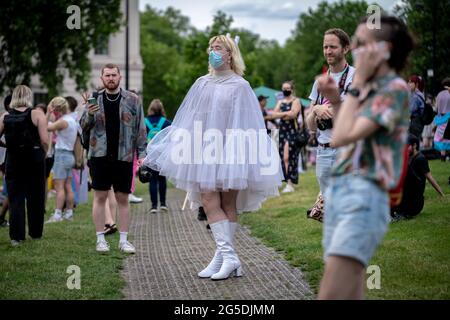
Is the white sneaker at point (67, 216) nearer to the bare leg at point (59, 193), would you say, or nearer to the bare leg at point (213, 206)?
the bare leg at point (59, 193)

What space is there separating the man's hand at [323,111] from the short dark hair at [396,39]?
2.56m

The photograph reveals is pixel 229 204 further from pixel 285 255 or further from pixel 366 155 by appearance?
pixel 366 155

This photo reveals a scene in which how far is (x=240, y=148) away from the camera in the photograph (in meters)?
8.01

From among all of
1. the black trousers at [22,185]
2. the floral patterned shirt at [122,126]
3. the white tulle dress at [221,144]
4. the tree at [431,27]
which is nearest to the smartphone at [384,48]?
the white tulle dress at [221,144]

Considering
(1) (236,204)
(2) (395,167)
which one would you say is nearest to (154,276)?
(1) (236,204)

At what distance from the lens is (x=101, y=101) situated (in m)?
10.0

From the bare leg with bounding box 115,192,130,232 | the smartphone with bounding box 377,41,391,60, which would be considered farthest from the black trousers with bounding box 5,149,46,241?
the smartphone with bounding box 377,41,391,60

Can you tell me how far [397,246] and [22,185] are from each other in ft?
17.3

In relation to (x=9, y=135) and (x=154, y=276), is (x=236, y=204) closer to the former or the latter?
(x=154, y=276)

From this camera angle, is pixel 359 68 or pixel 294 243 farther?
pixel 294 243

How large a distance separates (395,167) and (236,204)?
390 cm

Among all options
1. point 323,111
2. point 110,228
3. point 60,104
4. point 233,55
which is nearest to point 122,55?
point 60,104

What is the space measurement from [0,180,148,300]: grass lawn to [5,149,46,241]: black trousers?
12.3 inches

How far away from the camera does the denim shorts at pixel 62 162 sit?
14.5 metres
